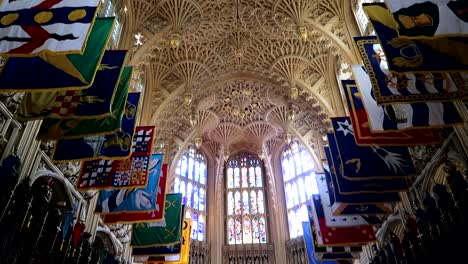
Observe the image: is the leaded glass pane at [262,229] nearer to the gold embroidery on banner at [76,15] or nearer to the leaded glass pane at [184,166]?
the leaded glass pane at [184,166]

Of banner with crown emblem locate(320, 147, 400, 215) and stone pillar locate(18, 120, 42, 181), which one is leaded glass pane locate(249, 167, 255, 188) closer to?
banner with crown emblem locate(320, 147, 400, 215)

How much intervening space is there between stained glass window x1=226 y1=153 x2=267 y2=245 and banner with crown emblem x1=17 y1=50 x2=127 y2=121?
20.8 m

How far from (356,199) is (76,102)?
8.81m

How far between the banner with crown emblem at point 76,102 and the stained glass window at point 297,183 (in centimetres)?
1971

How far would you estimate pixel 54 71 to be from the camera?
6871 mm

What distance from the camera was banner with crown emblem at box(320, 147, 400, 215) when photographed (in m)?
11.2

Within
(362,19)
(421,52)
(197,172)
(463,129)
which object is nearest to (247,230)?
(197,172)

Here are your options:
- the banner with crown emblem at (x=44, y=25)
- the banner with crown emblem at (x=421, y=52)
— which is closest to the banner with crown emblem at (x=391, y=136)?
the banner with crown emblem at (x=421, y=52)

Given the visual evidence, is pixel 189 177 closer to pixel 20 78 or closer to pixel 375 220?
pixel 375 220

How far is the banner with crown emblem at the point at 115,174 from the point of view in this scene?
10695 millimetres

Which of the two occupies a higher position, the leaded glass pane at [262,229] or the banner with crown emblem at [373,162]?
the leaded glass pane at [262,229]

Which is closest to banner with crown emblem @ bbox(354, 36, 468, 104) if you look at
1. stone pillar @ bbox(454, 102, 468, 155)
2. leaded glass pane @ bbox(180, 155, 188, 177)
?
stone pillar @ bbox(454, 102, 468, 155)

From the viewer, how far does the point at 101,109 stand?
7484mm

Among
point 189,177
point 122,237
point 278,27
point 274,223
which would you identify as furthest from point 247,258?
point 278,27
